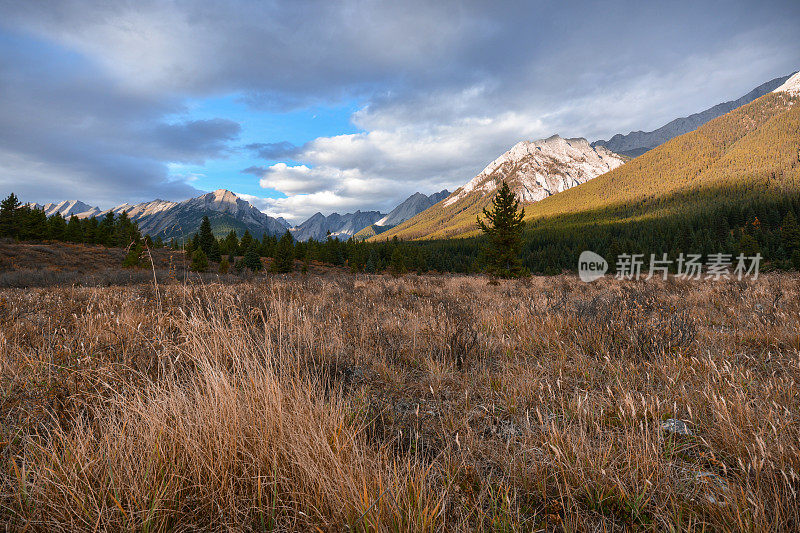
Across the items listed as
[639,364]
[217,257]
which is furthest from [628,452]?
[217,257]

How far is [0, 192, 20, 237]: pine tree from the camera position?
146 ft

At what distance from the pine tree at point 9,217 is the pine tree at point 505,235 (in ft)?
223

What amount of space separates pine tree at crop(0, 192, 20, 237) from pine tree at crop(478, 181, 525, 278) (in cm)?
6809

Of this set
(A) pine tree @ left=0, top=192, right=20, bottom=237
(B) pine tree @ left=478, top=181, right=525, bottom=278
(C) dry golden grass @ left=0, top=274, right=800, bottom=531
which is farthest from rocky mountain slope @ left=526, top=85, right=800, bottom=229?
(A) pine tree @ left=0, top=192, right=20, bottom=237

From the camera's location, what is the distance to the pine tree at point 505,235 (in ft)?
68.0

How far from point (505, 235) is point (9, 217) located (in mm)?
70585

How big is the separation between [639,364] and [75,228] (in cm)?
7299

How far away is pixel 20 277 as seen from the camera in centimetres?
1577

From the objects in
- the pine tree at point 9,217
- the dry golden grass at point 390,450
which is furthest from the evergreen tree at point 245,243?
the dry golden grass at point 390,450

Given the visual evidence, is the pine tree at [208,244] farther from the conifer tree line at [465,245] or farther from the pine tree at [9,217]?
the pine tree at [9,217]

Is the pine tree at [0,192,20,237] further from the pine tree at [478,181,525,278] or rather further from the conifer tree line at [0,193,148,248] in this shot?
the pine tree at [478,181,525,278]

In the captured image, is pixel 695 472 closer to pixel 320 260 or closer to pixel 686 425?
pixel 686 425

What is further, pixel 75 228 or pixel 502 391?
pixel 75 228

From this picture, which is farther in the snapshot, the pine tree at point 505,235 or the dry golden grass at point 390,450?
the pine tree at point 505,235
